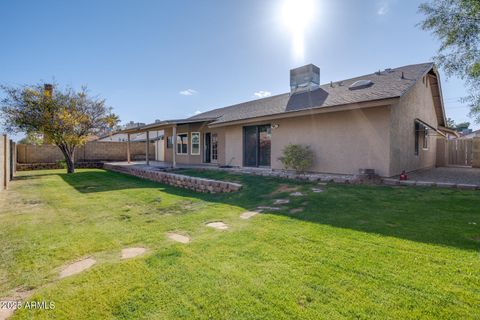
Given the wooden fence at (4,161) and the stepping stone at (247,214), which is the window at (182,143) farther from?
the stepping stone at (247,214)

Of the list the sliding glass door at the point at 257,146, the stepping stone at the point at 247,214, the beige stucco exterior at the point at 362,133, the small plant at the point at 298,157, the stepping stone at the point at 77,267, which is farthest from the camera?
the sliding glass door at the point at 257,146

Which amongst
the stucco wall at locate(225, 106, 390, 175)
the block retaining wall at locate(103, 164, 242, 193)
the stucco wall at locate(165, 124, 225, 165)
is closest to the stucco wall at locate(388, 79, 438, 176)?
the stucco wall at locate(225, 106, 390, 175)

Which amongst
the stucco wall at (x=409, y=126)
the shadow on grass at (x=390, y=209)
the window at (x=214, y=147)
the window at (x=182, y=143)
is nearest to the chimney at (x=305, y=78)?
the stucco wall at (x=409, y=126)

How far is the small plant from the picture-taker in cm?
989

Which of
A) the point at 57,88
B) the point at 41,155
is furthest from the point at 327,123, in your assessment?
the point at 41,155

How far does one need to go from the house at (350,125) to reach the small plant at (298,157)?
0.39 meters

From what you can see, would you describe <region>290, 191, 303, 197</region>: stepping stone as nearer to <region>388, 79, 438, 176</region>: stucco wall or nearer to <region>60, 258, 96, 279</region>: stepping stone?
<region>388, 79, 438, 176</region>: stucco wall

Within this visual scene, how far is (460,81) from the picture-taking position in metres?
8.95

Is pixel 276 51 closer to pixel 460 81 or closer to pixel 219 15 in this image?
pixel 219 15

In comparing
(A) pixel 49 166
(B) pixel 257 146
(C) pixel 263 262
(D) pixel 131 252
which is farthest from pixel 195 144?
(C) pixel 263 262

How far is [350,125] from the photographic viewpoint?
30.1ft

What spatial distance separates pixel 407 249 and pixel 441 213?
239 cm

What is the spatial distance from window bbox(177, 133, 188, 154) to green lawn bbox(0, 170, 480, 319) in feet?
40.2

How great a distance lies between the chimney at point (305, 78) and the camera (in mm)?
13398
